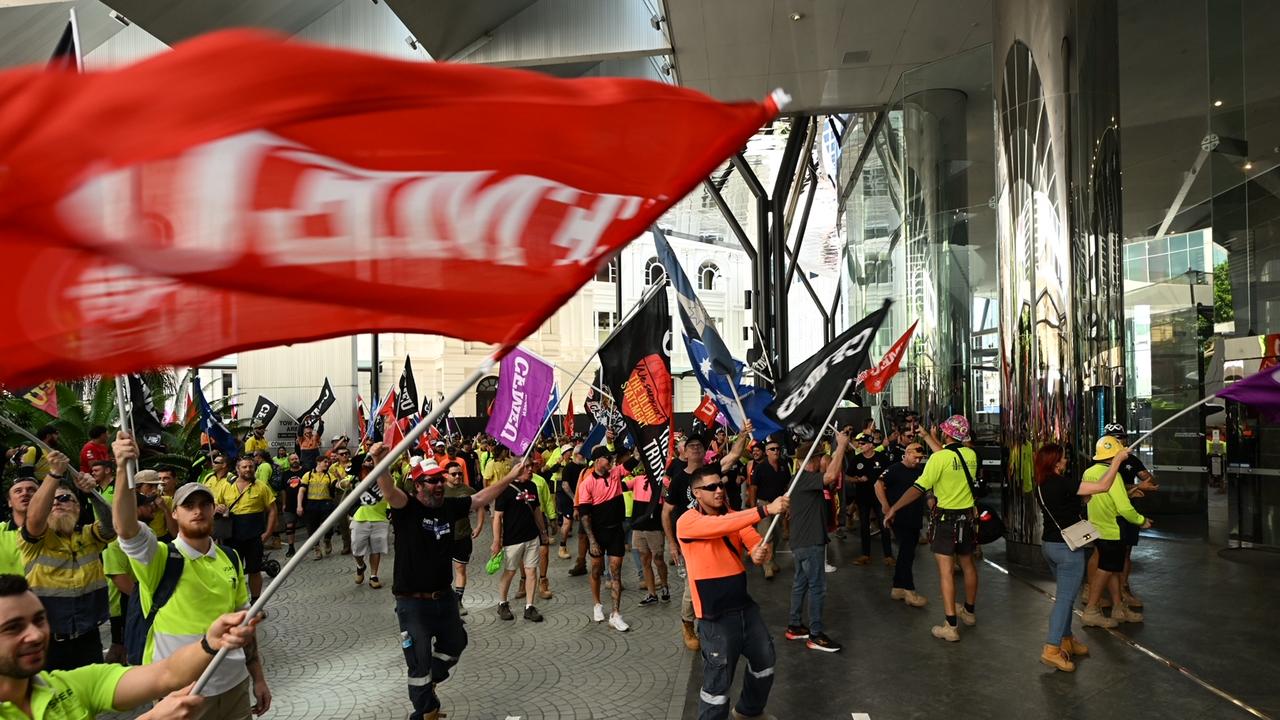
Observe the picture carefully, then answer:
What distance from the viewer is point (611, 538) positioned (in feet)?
31.5

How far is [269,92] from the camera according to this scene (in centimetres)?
198

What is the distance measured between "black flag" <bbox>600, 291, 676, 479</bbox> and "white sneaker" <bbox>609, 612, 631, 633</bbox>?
2.31m

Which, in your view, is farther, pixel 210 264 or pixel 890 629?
pixel 890 629

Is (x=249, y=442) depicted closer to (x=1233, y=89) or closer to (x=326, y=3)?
(x=326, y=3)

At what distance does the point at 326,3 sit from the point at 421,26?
178 centimetres

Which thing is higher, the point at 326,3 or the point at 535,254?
the point at 326,3

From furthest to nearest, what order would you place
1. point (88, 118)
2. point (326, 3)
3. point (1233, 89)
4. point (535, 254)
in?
point (326, 3) < point (1233, 89) < point (535, 254) < point (88, 118)

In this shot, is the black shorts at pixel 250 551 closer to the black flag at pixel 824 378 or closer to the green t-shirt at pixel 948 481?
the black flag at pixel 824 378

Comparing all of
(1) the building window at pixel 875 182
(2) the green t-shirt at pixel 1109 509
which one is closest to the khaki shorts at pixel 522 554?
(2) the green t-shirt at pixel 1109 509

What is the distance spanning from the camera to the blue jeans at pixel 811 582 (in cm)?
810

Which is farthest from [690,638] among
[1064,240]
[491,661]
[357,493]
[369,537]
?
[1064,240]

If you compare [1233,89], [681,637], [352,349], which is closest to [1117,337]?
[1233,89]

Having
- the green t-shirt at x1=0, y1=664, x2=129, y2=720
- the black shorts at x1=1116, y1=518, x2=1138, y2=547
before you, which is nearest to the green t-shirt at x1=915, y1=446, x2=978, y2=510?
the black shorts at x1=1116, y1=518, x2=1138, y2=547

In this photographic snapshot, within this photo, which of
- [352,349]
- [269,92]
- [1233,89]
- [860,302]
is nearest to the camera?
[269,92]
